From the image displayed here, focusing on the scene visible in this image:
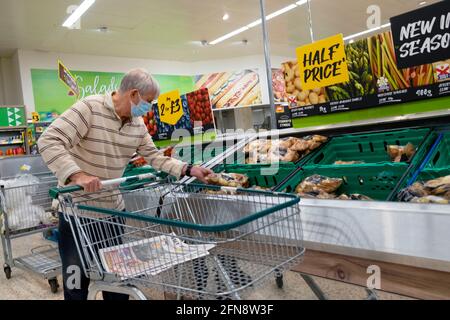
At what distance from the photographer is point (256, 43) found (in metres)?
11.4

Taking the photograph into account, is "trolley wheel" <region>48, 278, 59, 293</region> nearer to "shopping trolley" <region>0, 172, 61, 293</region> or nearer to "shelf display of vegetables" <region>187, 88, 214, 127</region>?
"shopping trolley" <region>0, 172, 61, 293</region>

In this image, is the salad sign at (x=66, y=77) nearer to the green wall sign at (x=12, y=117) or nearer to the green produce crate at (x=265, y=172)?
the green produce crate at (x=265, y=172)

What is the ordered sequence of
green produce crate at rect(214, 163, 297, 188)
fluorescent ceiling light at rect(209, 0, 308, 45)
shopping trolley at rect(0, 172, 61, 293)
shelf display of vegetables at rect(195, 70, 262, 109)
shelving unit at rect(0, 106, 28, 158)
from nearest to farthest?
green produce crate at rect(214, 163, 297, 188) < shopping trolley at rect(0, 172, 61, 293) < fluorescent ceiling light at rect(209, 0, 308, 45) < shelving unit at rect(0, 106, 28, 158) < shelf display of vegetables at rect(195, 70, 262, 109)

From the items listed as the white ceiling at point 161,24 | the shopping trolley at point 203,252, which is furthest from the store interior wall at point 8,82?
the shopping trolley at point 203,252

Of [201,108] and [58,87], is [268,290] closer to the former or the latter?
[201,108]

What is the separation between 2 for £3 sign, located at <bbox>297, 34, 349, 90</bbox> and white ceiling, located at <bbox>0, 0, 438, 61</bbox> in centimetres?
587

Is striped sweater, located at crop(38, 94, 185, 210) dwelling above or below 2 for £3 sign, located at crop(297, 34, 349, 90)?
below

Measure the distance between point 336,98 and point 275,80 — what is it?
7.86 m

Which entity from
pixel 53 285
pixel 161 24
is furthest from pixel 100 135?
pixel 161 24

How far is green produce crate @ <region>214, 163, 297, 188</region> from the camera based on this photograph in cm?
206

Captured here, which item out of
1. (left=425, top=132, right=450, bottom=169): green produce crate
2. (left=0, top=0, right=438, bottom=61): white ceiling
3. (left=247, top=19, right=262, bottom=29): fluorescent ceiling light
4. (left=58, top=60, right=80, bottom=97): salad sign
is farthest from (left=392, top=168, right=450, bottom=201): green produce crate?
(left=247, top=19, right=262, bottom=29): fluorescent ceiling light

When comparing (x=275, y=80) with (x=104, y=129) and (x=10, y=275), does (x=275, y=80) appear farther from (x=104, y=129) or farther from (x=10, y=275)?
(x=104, y=129)

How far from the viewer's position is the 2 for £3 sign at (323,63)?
2.19 meters

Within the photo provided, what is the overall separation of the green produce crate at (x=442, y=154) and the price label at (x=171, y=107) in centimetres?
235
